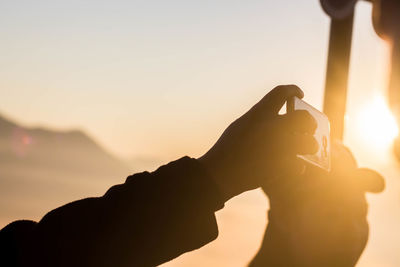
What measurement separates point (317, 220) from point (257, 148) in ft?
2.07

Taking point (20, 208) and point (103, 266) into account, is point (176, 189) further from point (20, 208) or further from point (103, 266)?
point (20, 208)

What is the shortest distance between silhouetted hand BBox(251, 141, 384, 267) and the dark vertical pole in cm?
42

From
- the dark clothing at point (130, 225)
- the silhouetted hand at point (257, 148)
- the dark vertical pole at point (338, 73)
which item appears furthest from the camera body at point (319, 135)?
the dark vertical pole at point (338, 73)

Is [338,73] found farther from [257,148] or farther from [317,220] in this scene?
[257,148]

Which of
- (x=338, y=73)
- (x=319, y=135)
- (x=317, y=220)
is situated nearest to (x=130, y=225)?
(x=319, y=135)

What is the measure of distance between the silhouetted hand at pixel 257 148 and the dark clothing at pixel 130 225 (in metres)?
0.03

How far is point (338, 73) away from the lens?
172 cm

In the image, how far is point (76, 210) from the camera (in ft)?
2.28

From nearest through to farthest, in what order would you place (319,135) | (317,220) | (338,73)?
1. (319,135)
2. (317,220)
3. (338,73)

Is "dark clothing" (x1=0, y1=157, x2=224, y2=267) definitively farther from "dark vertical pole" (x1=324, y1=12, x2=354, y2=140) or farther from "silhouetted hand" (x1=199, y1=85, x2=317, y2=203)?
"dark vertical pole" (x1=324, y1=12, x2=354, y2=140)

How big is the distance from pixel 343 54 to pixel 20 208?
46.9 meters

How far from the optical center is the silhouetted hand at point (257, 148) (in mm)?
712

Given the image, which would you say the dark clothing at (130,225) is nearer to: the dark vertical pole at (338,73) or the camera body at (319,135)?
the camera body at (319,135)

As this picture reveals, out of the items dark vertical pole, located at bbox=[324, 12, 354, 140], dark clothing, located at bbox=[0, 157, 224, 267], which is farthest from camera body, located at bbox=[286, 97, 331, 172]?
dark vertical pole, located at bbox=[324, 12, 354, 140]
